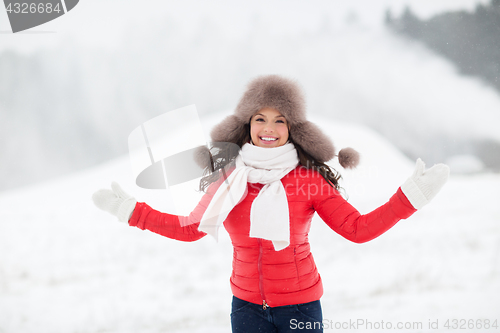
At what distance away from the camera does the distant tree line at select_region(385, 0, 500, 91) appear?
230 centimetres

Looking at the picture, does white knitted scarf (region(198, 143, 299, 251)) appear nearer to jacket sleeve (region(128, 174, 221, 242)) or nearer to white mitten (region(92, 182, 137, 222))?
jacket sleeve (region(128, 174, 221, 242))

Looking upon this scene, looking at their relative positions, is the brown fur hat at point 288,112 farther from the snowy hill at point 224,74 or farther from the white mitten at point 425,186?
the snowy hill at point 224,74

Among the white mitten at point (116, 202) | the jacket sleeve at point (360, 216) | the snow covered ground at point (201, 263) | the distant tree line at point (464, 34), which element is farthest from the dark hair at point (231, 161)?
the distant tree line at point (464, 34)

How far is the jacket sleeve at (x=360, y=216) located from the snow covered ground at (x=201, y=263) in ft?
3.50

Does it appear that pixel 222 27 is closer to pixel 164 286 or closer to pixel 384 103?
pixel 384 103

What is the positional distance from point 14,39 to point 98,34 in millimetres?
493

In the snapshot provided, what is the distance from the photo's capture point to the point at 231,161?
1300 millimetres

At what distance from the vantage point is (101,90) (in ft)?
7.45

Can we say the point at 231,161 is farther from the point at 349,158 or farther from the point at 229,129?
the point at 349,158

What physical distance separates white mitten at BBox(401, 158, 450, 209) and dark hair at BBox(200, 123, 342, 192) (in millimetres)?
297

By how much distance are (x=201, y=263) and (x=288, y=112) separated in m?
1.39

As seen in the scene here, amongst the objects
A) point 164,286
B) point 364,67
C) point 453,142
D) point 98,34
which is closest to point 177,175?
point 164,286

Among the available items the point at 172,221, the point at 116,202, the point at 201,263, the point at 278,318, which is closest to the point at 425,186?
the point at 278,318

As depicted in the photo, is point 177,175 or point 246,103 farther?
point 177,175
